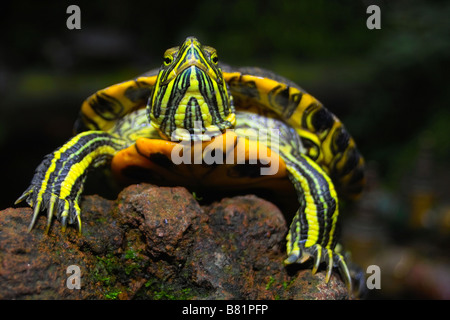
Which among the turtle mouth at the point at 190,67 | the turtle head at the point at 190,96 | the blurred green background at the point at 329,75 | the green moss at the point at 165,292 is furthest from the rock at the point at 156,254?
the blurred green background at the point at 329,75

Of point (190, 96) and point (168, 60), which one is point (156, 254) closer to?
point (190, 96)

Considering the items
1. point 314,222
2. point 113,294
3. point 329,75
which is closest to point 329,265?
point 314,222

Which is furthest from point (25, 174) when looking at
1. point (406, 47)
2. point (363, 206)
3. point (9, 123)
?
point (406, 47)

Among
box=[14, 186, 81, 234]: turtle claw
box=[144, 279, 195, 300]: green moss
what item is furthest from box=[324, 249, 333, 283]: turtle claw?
box=[14, 186, 81, 234]: turtle claw

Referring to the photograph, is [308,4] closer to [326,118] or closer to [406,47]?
[406,47]

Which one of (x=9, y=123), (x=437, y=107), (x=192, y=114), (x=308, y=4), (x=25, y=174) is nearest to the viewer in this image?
(x=192, y=114)
